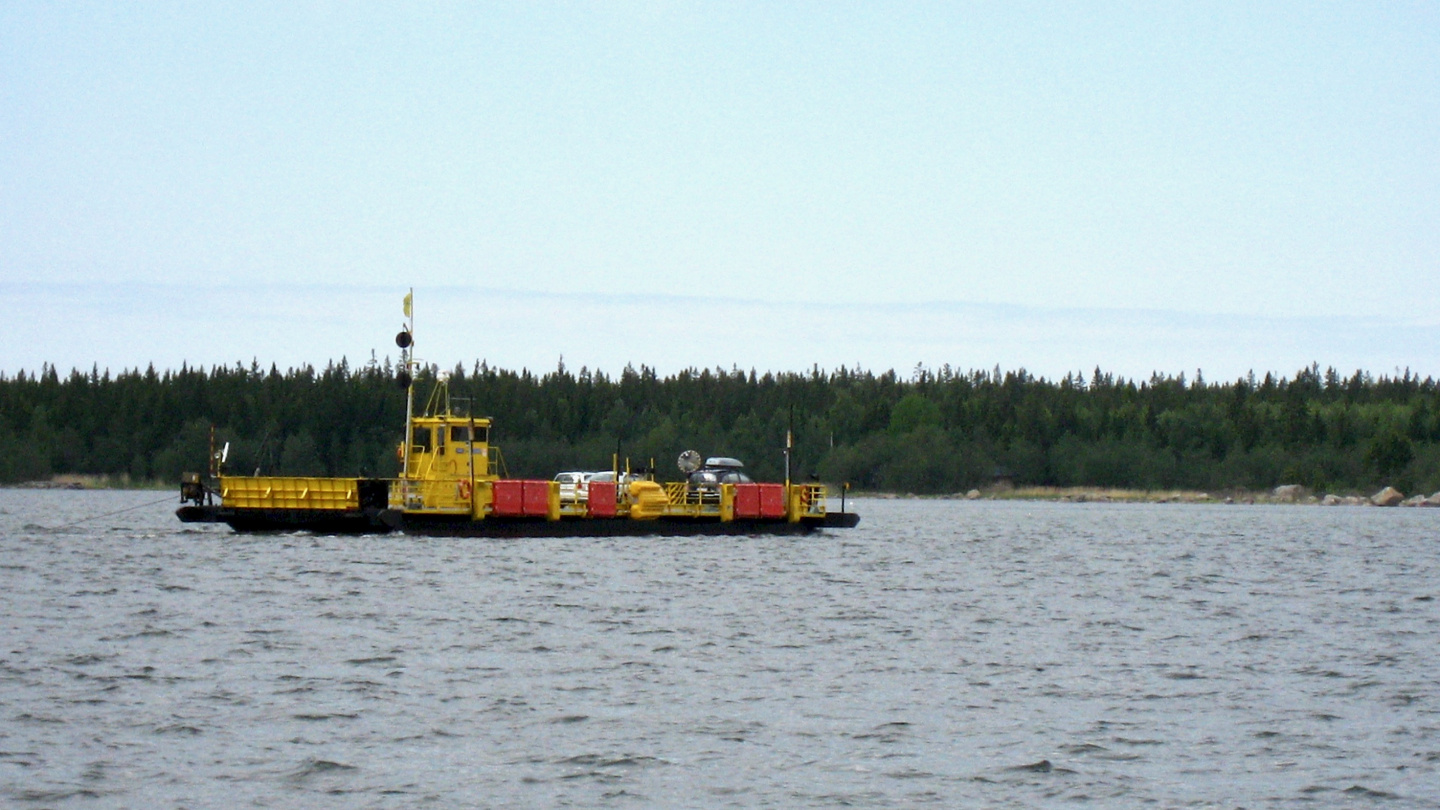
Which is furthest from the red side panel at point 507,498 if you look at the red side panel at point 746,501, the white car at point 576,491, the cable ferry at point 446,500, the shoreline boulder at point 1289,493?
the shoreline boulder at point 1289,493

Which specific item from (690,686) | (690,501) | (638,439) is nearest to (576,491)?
(690,501)

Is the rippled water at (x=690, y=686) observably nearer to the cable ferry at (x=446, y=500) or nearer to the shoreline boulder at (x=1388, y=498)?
the cable ferry at (x=446, y=500)

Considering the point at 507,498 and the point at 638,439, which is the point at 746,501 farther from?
the point at 638,439

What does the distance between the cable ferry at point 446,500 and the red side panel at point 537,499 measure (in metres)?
0.03

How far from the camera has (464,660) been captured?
27031 mm

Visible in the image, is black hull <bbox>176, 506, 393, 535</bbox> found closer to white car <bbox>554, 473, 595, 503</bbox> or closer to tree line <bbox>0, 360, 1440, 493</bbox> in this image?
white car <bbox>554, 473, 595, 503</bbox>

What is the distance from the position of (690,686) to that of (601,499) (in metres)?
29.3

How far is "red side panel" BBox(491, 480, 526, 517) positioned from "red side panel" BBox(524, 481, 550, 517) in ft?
0.94

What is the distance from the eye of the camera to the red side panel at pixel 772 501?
59.3 metres

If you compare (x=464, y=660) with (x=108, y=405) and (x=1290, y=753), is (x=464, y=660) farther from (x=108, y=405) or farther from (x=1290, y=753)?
(x=108, y=405)

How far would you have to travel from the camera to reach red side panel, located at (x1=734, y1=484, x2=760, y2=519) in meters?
58.7

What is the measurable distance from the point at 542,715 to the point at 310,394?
158m

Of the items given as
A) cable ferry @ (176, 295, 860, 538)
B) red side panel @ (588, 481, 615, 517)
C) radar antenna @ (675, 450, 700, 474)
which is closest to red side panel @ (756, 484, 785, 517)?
cable ferry @ (176, 295, 860, 538)

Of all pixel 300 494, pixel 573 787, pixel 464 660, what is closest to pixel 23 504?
pixel 300 494
